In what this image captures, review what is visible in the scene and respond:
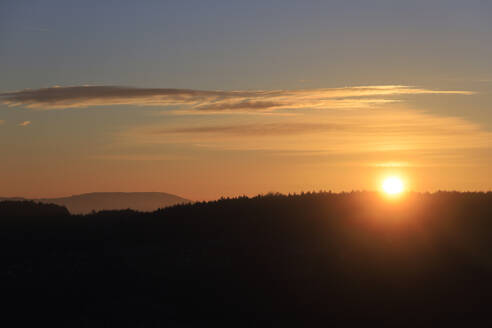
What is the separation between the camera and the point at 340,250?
2633 centimetres

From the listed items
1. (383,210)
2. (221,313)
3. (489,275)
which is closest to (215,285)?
(221,313)

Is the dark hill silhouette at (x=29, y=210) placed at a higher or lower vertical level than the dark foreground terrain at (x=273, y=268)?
higher

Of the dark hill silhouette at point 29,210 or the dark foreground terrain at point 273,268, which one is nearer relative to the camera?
the dark foreground terrain at point 273,268

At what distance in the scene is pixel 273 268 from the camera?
2425 centimetres

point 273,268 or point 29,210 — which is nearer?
point 273,268

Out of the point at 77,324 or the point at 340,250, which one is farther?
the point at 340,250

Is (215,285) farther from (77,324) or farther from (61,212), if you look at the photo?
(61,212)

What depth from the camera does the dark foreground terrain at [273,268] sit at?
2044cm

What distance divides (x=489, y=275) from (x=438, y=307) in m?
3.86

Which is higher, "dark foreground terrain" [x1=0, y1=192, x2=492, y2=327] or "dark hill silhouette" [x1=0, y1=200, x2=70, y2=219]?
"dark hill silhouette" [x1=0, y1=200, x2=70, y2=219]

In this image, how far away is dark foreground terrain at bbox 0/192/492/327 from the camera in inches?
805

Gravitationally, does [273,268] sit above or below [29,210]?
below

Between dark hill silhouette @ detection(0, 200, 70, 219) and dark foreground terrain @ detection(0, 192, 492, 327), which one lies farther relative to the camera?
dark hill silhouette @ detection(0, 200, 70, 219)

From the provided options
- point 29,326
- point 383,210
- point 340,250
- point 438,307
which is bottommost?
point 29,326
